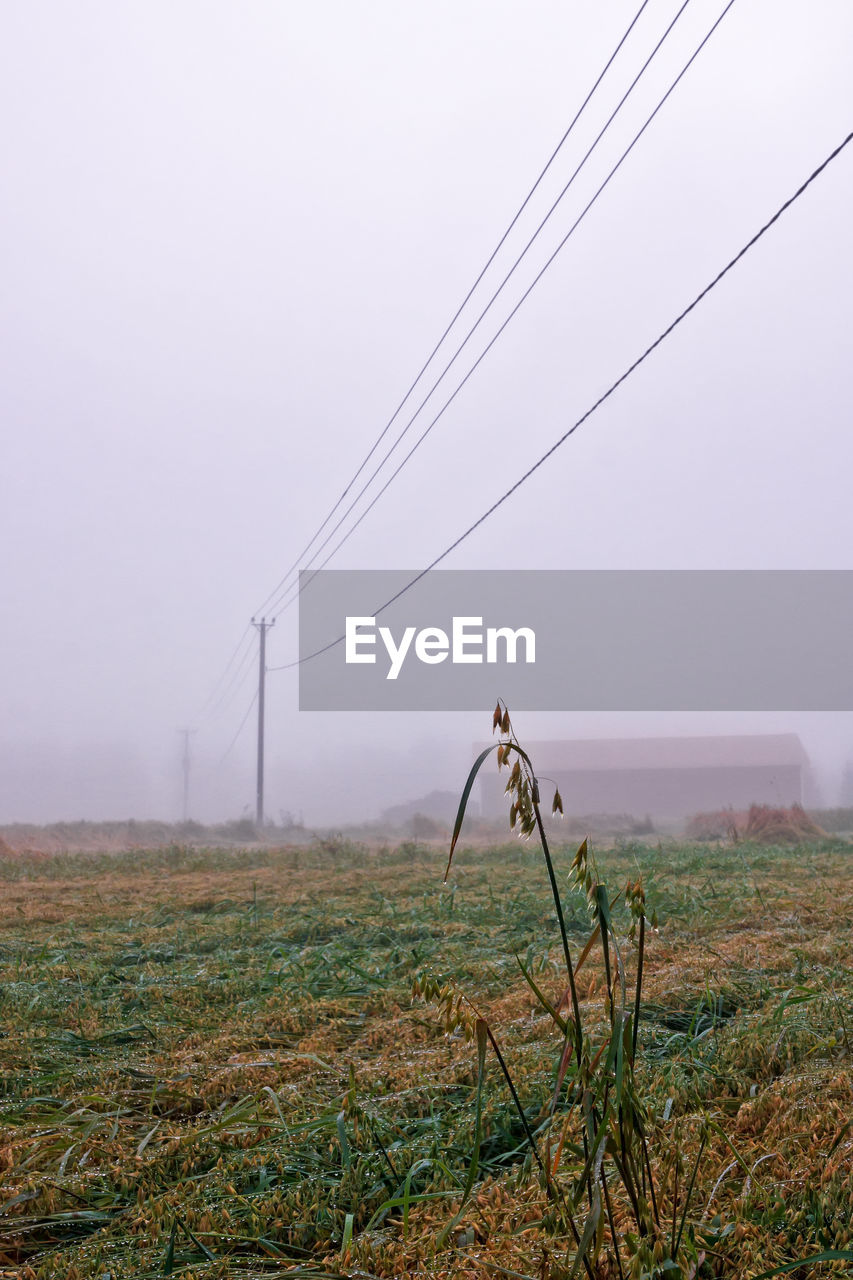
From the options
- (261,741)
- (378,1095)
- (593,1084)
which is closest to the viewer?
(593,1084)

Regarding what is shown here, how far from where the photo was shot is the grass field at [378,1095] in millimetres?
1856

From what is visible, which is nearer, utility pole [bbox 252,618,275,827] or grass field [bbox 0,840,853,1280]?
grass field [bbox 0,840,853,1280]

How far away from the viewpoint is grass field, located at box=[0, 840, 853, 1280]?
1.86 m

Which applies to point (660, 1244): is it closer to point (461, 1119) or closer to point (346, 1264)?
point (346, 1264)

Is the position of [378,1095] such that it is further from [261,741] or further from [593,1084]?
[261,741]

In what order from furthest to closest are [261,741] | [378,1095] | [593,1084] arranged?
1. [261,741]
2. [378,1095]
3. [593,1084]

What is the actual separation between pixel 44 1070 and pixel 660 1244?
3.05 m

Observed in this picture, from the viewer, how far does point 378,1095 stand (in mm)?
2949

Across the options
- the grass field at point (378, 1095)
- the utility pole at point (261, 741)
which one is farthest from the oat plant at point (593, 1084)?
the utility pole at point (261, 741)

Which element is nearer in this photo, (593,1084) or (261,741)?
(593,1084)

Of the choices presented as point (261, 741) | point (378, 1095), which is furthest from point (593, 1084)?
point (261, 741)

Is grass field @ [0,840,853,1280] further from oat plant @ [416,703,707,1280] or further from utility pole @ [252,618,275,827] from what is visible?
utility pole @ [252,618,275,827]

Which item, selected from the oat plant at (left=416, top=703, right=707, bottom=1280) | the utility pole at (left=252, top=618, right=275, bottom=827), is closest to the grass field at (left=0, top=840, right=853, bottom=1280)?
the oat plant at (left=416, top=703, right=707, bottom=1280)

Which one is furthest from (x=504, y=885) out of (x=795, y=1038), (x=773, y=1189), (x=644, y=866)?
(x=773, y=1189)
